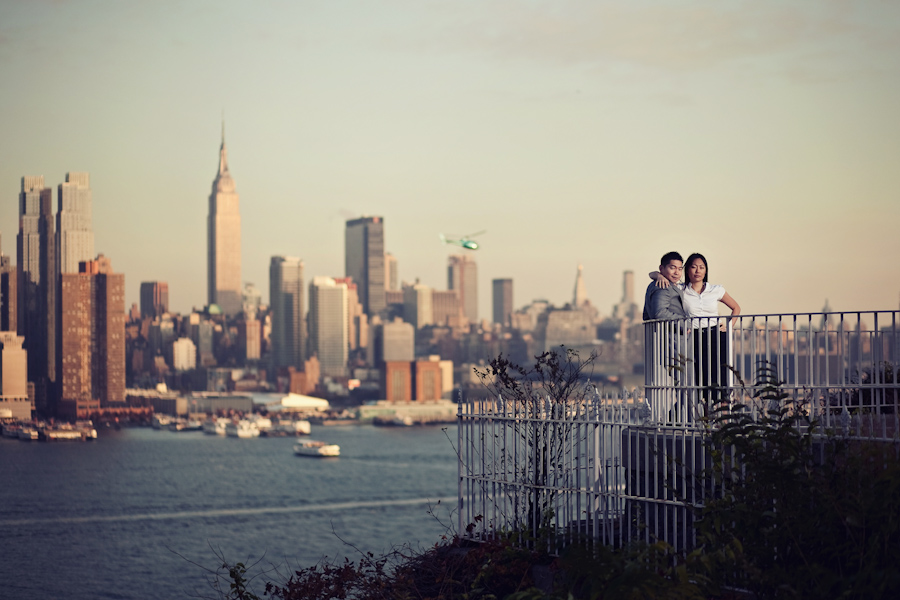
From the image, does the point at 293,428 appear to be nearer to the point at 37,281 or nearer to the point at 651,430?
the point at 37,281

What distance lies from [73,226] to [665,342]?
182249 millimetres

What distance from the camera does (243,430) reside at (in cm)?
14762

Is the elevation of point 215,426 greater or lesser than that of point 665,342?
lesser

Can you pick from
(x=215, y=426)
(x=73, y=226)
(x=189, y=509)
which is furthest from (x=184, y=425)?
(x=189, y=509)

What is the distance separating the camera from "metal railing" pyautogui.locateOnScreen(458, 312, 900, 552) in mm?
7672

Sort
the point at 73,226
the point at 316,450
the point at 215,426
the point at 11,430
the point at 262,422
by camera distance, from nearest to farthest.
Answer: the point at 316,450 → the point at 11,430 → the point at 215,426 → the point at 262,422 → the point at 73,226

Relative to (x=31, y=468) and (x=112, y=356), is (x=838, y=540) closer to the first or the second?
(x=31, y=468)

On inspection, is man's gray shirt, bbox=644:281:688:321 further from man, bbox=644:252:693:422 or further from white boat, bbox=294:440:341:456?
white boat, bbox=294:440:341:456

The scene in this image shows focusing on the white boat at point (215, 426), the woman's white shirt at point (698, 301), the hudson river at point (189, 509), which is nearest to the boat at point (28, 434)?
the hudson river at point (189, 509)

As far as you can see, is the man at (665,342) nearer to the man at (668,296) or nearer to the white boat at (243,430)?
the man at (668,296)

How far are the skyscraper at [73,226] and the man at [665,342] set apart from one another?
176m

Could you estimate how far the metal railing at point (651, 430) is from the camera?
25.2 feet

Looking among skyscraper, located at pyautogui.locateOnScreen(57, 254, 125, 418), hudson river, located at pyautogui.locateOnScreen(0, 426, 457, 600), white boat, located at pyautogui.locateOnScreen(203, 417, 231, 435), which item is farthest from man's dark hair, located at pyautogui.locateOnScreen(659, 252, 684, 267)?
skyscraper, located at pyautogui.locateOnScreen(57, 254, 125, 418)

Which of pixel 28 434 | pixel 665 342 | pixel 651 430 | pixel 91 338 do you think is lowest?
pixel 28 434
